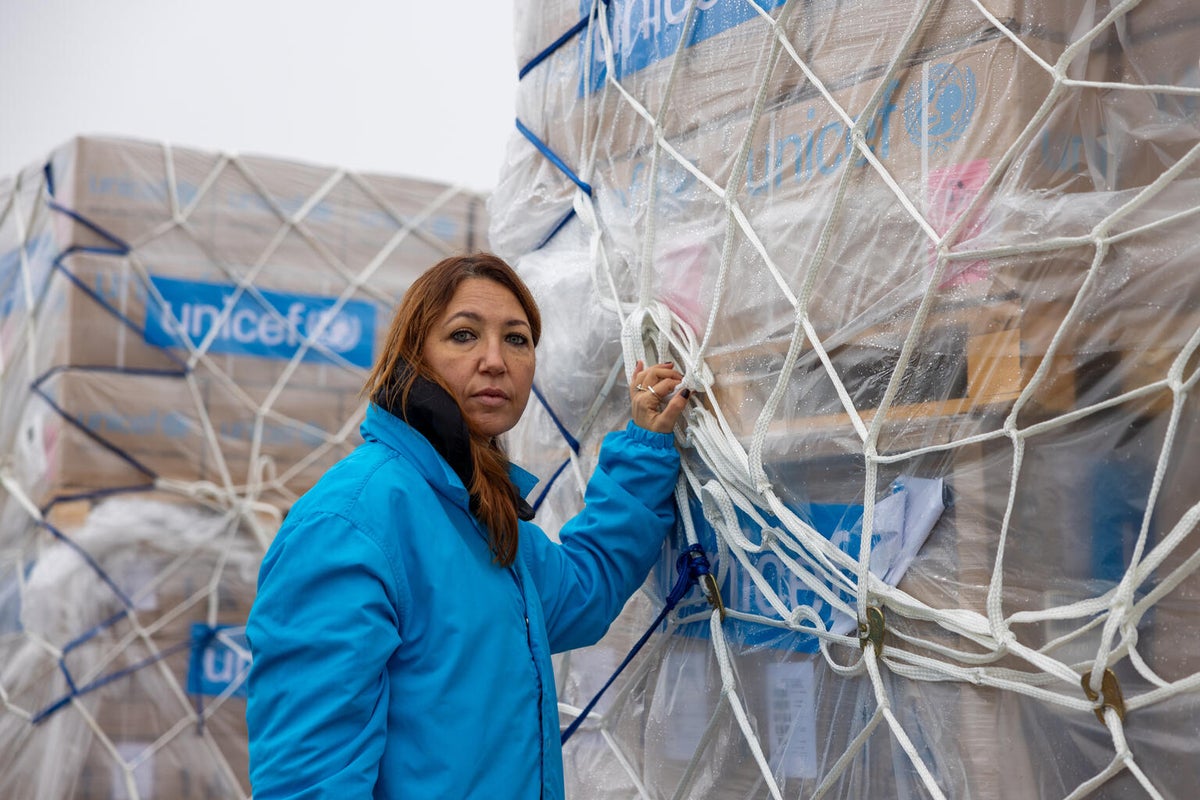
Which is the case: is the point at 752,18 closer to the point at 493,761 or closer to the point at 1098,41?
the point at 1098,41

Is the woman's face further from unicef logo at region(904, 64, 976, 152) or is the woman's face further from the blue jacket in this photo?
unicef logo at region(904, 64, 976, 152)

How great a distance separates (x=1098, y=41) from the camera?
91cm

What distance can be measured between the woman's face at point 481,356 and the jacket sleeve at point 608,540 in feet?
0.46

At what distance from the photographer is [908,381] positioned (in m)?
1.03

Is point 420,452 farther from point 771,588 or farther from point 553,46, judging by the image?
point 553,46

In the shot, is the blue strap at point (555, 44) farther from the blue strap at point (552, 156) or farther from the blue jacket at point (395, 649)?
the blue jacket at point (395, 649)

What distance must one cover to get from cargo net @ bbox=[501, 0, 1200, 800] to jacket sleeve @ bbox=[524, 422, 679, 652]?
4 cm

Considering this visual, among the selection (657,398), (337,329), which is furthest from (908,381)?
(337,329)

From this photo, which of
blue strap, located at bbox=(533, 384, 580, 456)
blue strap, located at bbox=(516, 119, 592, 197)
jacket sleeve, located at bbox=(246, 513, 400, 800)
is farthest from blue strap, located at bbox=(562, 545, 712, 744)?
blue strap, located at bbox=(516, 119, 592, 197)

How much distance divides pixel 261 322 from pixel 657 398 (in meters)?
1.77

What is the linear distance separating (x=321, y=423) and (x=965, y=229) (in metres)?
2.14

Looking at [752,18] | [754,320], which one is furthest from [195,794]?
[752,18]

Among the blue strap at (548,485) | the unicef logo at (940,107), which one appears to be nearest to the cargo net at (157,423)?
the blue strap at (548,485)

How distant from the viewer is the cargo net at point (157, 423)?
2.60 meters
